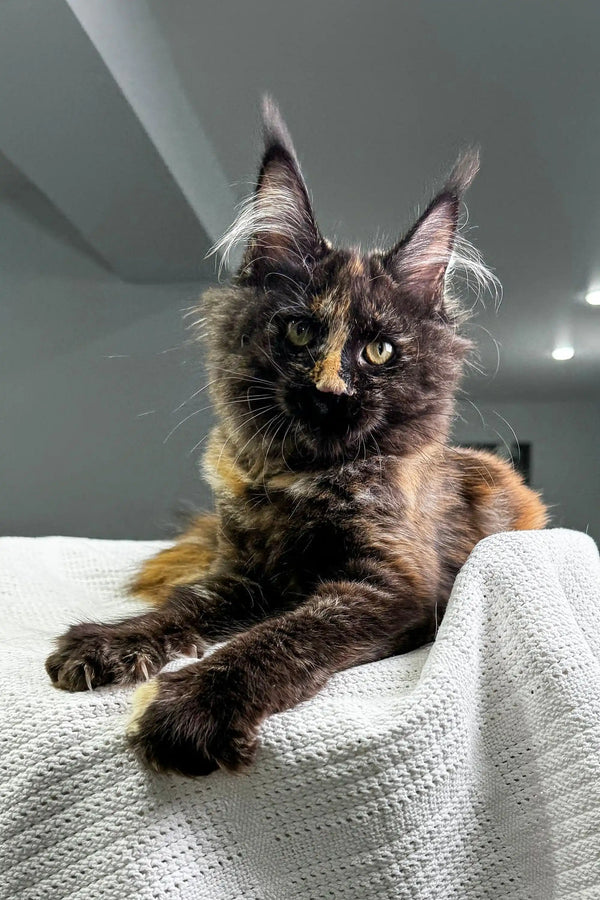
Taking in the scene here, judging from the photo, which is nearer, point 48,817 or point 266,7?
point 48,817

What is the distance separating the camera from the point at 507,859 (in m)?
0.71

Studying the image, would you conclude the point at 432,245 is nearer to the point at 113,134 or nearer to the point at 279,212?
the point at 279,212

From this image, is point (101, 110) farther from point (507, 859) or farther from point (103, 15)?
point (507, 859)

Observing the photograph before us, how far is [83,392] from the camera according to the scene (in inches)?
78.2

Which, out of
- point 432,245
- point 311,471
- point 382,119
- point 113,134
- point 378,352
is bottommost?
point 311,471

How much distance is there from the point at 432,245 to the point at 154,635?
716 mm

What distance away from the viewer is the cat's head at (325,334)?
936mm

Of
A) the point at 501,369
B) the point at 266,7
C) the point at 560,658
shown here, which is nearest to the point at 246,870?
the point at 560,658

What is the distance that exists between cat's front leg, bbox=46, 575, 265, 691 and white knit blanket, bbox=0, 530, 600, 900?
1.2 inches

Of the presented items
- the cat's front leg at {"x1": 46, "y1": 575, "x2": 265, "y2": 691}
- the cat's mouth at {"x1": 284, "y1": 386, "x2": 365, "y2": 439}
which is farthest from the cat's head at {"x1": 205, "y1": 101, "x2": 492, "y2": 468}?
the cat's front leg at {"x1": 46, "y1": 575, "x2": 265, "y2": 691}

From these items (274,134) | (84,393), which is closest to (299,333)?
(274,134)

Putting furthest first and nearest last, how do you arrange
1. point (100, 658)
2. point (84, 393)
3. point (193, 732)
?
point (84, 393), point (100, 658), point (193, 732)

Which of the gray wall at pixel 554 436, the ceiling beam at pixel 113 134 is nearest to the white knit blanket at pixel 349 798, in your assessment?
the gray wall at pixel 554 436

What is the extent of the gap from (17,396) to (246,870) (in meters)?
1.69
